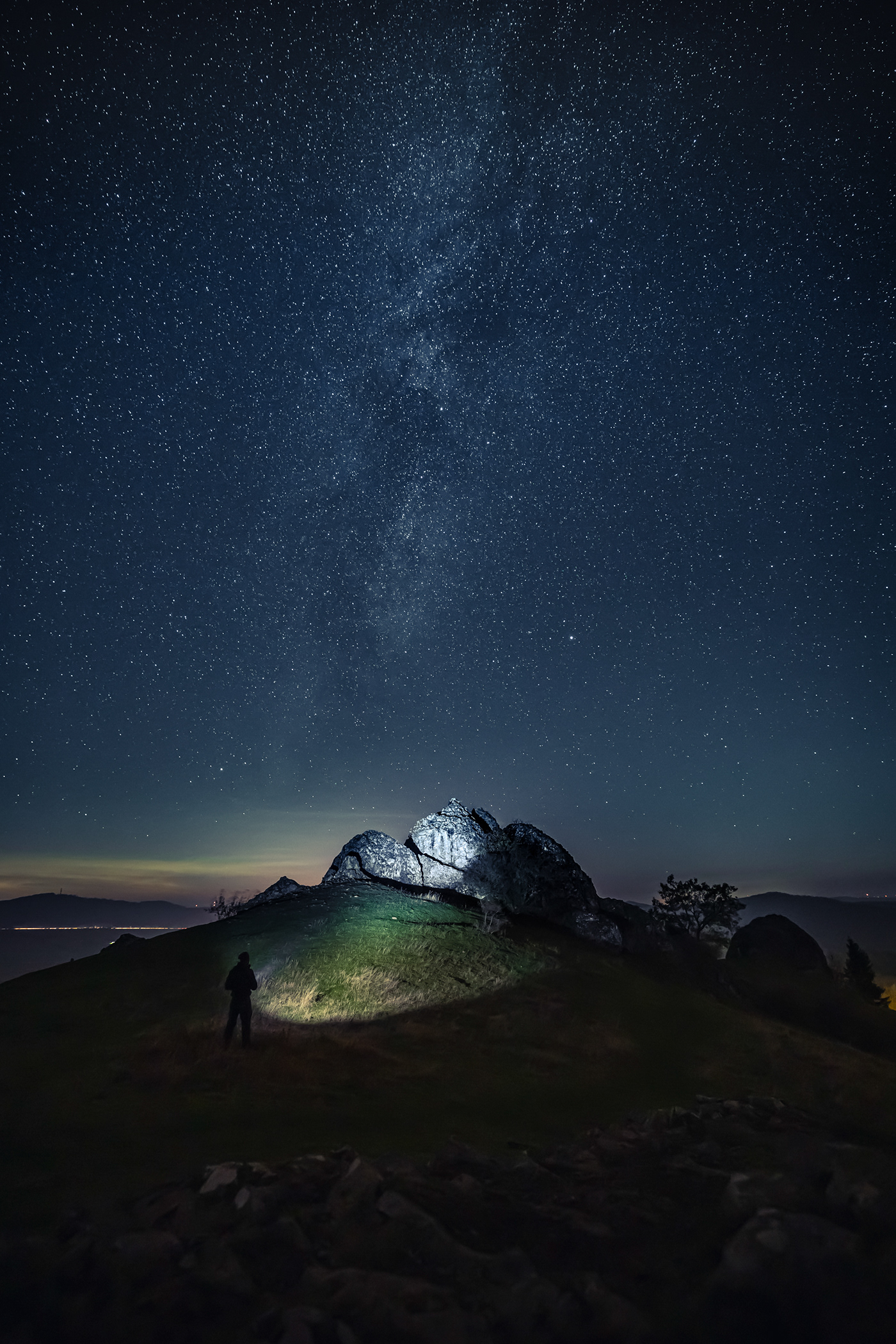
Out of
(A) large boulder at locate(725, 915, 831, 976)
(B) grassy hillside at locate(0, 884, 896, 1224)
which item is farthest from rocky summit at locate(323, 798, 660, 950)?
(A) large boulder at locate(725, 915, 831, 976)

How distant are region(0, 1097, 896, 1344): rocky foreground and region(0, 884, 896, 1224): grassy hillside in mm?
1806

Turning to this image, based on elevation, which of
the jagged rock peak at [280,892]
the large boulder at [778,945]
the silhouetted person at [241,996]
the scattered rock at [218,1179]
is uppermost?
the jagged rock peak at [280,892]

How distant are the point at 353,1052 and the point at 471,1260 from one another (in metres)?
11.8

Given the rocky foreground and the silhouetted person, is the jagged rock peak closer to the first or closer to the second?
the silhouetted person

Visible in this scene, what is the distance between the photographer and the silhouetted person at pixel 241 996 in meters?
16.1

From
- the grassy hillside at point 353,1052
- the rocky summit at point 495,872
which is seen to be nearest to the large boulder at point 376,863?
the rocky summit at point 495,872

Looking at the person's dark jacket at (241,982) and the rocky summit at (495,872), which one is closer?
the person's dark jacket at (241,982)

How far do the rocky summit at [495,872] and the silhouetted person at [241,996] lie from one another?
700 inches

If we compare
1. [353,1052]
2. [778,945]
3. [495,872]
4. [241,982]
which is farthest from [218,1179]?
[778,945]

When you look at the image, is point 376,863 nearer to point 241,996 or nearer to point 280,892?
point 280,892

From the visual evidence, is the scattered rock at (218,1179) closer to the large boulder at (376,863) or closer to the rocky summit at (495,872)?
the rocky summit at (495,872)

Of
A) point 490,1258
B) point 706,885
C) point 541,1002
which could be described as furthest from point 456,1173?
point 706,885

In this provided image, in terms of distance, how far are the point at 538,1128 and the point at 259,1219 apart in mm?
7468

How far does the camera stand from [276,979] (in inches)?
866
